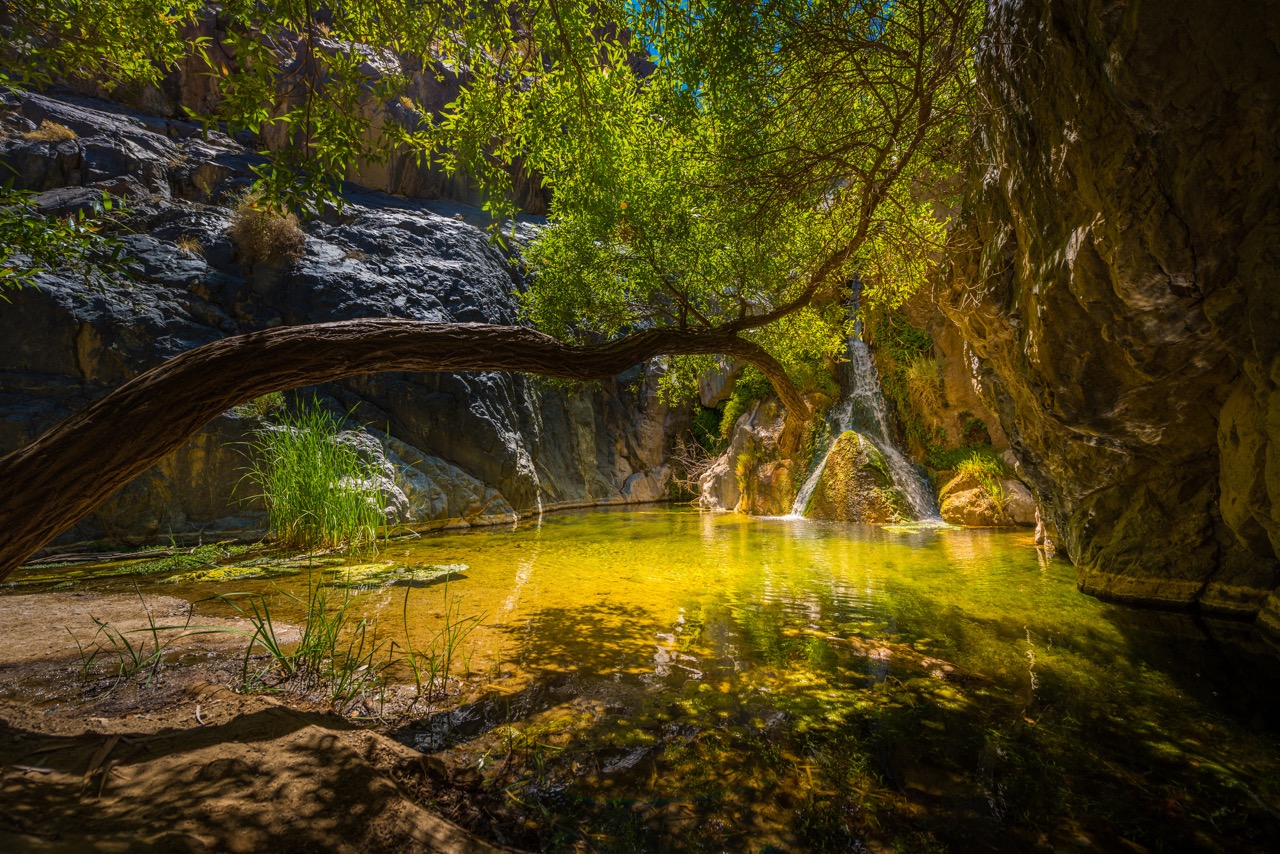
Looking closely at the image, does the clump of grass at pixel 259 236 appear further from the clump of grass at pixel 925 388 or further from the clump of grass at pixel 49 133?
the clump of grass at pixel 925 388

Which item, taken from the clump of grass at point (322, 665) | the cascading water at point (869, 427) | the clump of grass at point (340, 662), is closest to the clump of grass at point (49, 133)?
the clump of grass at point (340, 662)

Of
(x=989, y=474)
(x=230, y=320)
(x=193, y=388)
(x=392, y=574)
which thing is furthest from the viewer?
(x=230, y=320)

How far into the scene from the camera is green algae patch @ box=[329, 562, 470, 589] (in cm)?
402

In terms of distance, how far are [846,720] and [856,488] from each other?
317 inches

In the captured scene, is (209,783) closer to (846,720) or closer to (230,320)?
(846,720)

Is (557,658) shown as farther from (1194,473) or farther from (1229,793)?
(1194,473)

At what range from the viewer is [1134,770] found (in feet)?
5.48

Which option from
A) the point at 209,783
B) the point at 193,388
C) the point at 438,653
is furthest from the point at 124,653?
the point at 209,783

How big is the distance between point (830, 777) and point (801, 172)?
3944 millimetres

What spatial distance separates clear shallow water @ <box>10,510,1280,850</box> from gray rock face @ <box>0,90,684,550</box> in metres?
4.20

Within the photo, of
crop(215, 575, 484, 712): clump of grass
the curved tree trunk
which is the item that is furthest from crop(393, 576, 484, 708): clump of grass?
the curved tree trunk

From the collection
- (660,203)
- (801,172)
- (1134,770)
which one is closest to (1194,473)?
(1134,770)

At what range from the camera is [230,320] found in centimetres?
865

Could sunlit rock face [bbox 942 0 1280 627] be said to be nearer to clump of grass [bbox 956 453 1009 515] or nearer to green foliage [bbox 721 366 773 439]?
clump of grass [bbox 956 453 1009 515]
